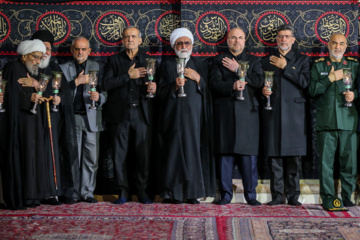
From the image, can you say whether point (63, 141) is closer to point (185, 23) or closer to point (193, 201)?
point (193, 201)

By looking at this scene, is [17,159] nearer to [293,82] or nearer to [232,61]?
[232,61]

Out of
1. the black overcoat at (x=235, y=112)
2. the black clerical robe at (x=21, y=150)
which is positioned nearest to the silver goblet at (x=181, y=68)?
the black overcoat at (x=235, y=112)

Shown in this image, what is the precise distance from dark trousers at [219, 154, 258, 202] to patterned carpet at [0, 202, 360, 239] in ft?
0.65

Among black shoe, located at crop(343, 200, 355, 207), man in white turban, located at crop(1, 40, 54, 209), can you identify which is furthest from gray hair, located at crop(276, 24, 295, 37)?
man in white turban, located at crop(1, 40, 54, 209)

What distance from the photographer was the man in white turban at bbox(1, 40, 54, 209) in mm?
6659

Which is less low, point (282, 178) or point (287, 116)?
point (287, 116)

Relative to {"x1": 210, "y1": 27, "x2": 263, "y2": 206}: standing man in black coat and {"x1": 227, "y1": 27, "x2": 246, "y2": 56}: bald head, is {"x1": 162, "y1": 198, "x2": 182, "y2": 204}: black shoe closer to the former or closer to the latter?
{"x1": 210, "y1": 27, "x2": 263, "y2": 206}: standing man in black coat

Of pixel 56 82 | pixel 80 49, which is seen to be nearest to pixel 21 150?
pixel 56 82

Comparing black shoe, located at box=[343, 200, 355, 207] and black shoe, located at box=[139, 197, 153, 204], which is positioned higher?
black shoe, located at box=[139, 197, 153, 204]

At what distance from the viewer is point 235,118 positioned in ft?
23.0

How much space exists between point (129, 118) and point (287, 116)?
1.83 metres

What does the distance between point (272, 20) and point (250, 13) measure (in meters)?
0.29

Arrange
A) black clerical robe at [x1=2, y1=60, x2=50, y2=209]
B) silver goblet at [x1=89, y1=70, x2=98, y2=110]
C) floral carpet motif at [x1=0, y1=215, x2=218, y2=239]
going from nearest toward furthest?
floral carpet motif at [x1=0, y1=215, x2=218, y2=239], black clerical robe at [x1=2, y1=60, x2=50, y2=209], silver goblet at [x1=89, y1=70, x2=98, y2=110]

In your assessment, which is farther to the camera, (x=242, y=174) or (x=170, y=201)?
(x=170, y=201)
